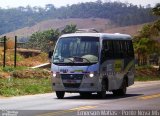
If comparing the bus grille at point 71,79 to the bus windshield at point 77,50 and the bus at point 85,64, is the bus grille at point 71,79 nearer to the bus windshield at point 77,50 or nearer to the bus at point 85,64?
the bus at point 85,64

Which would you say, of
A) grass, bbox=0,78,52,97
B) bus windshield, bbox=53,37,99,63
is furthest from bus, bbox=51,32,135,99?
grass, bbox=0,78,52,97

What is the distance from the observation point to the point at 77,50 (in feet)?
76.4

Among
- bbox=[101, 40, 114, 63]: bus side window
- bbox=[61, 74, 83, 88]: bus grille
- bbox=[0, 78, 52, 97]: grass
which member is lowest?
bbox=[0, 78, 52, 97]: grass

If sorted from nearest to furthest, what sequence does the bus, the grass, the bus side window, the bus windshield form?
the bus
the bus windshield
the bus side window
the grass

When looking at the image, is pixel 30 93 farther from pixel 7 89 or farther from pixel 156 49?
pixel 156 49

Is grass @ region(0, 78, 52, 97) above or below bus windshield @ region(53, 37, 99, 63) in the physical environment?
below

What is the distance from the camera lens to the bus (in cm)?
2266

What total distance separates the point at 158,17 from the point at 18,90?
42.2m

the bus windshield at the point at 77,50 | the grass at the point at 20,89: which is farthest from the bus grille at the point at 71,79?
the grass at the point at 20,89

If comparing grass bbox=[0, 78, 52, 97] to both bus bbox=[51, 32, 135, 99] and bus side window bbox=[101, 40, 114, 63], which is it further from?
bus side window bbox=[101, 40, 114, 63]

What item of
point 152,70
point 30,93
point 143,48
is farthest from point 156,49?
point 30,93

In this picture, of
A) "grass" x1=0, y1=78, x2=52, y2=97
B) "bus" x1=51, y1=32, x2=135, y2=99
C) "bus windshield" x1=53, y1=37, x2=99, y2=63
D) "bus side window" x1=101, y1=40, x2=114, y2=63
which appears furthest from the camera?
"grass" x1=0, y1=78, x2=52, y2=97

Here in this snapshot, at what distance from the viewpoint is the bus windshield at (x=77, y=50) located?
22.9 metres

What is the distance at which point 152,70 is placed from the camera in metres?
59.8
